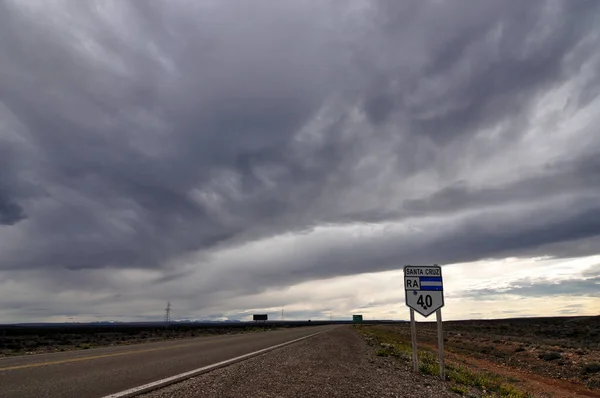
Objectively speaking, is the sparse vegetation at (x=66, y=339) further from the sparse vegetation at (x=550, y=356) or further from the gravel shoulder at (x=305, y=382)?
the sparse vegetation at (x=550, y=356)

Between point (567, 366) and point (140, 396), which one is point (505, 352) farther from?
point (140, 396)

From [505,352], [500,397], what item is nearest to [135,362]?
[500,397]

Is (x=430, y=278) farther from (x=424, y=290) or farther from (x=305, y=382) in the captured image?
(x=305, y=382)

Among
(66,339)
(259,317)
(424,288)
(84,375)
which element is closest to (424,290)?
(424,288)

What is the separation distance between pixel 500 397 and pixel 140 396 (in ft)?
33.5

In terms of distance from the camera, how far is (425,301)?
12977 mm

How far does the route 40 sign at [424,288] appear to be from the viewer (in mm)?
12898

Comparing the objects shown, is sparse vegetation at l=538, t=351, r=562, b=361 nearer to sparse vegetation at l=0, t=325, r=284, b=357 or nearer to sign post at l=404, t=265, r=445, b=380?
sign post at l=404, t=265, r=445, b=380

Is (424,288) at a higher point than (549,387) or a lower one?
higher

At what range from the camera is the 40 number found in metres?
12.9

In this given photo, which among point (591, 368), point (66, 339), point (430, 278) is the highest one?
point (430, 278)

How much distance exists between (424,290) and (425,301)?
0.36 meters

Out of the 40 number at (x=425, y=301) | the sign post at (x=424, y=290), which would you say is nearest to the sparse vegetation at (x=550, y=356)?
the sign post at (x=424, y=290)

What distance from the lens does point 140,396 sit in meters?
7.60
